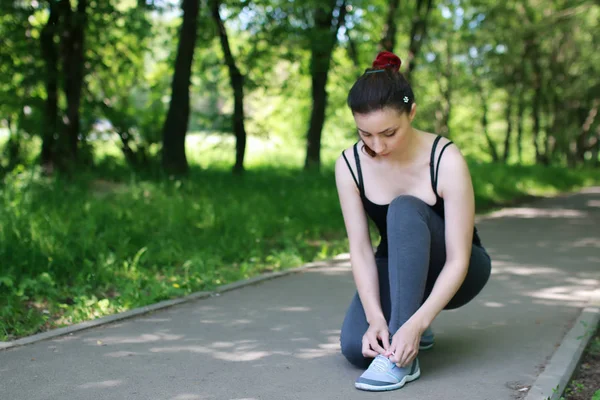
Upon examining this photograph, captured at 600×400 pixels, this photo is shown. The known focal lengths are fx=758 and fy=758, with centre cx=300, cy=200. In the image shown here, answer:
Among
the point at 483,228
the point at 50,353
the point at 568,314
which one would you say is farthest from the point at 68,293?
the point at 483,228

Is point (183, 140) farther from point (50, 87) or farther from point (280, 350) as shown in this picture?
point (280, 350)

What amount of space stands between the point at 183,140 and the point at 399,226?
9192 mm

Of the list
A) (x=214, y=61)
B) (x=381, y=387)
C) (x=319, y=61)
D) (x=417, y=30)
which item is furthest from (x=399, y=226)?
(x=417, y=30)

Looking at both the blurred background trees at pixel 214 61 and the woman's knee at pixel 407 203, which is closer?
the woman's knee at pixel 407 203

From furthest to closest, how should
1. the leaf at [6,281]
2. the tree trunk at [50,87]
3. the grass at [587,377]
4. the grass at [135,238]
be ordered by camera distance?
the tree trunk at [50,87], the grass at [135,238], the leaf at [6,281], the grass at [587,377]

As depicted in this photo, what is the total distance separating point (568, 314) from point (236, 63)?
13.0m

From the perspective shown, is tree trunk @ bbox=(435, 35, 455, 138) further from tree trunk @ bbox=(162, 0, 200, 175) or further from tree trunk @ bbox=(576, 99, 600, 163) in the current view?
tree trunk @ bbox=(162, 0, 200, 175)

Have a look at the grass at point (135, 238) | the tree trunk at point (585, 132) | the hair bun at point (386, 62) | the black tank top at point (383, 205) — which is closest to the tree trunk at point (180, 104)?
the grass at point (135, 238)

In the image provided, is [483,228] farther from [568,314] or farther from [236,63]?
[236,63]

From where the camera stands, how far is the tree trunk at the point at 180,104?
1230cm

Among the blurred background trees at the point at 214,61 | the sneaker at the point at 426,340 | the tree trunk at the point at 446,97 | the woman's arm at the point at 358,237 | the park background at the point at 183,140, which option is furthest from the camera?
the tree trunk at the point at 446,97

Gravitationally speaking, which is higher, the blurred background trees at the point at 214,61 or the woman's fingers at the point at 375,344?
the blurred background trees at the point at 214,61

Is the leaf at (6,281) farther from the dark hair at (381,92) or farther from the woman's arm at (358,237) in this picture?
the dark hair at (381,92)

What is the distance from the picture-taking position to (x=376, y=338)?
3.81 meters
